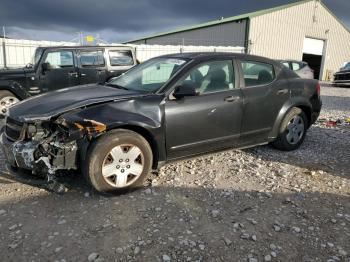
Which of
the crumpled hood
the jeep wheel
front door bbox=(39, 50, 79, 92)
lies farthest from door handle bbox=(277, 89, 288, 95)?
the jeep wheel

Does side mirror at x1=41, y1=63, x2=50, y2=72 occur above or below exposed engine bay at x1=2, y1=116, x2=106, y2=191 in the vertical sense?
above

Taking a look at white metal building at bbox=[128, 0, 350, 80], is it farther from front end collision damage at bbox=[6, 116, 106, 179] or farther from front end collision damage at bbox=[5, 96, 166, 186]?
front end collision damage at bbox=[6, 116, 106, 179]

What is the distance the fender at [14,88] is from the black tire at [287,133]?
6.09m

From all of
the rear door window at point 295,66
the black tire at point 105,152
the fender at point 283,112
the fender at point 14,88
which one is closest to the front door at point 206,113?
the black tire at point 105,152

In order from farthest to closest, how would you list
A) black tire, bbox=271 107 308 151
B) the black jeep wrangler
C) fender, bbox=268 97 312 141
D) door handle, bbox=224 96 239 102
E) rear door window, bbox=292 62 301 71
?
rear door window, bbox=292 62 301 71
the black jeep wrangler
black tire, bbox=271 107 308 151
fender, bbox=268 97 312 141
door handle, bbox=224 96 239 102

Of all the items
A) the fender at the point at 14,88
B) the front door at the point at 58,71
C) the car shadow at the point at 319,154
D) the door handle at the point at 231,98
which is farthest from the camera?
the front door at the point at 58,71

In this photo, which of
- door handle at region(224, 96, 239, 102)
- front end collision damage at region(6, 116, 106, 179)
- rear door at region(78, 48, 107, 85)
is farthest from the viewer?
rear door at region(78, 48, 107, 85)

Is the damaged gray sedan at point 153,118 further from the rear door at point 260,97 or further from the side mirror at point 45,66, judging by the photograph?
the side mirror at point 45,66

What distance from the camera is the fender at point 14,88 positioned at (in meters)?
7.94

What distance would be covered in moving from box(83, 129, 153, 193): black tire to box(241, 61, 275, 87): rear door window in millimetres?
1903

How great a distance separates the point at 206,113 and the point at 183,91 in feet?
1.59

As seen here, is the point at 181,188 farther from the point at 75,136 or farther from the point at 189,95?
the point at 75,136

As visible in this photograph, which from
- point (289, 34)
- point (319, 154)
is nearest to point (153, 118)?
point (319, 154)

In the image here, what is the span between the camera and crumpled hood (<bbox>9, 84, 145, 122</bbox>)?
12.0ft
